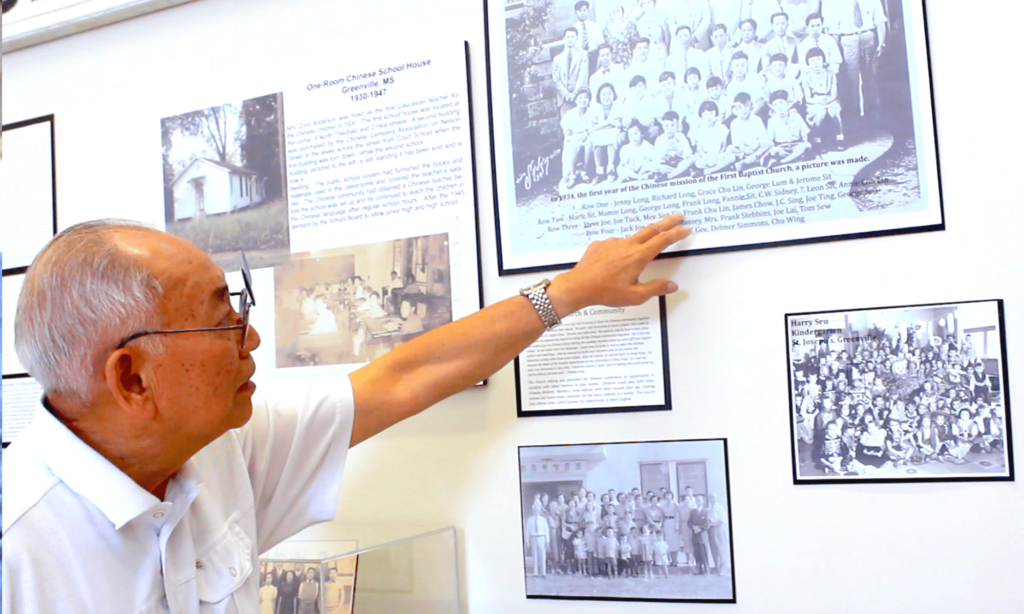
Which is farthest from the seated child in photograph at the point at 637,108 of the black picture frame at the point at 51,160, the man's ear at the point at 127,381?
the black picture frame at the point at 51,160

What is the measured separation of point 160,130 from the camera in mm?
1981

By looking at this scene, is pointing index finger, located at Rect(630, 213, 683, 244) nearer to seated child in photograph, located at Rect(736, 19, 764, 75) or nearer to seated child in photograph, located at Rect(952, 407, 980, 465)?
seated child in photograph, located at Rect(736, 19, 764, 75)

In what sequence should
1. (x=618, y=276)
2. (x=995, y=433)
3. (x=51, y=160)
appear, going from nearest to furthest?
(x=995, y=433)
(x=618, y=276)
(x=51, y=160)

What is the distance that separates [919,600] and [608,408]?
61 centimetres

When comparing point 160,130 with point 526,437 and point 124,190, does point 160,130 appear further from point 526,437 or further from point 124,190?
point 526,437

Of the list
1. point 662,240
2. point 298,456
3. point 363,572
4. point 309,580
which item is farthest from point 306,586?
point 662,240

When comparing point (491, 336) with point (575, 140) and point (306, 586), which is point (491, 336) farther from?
point (306, 586)

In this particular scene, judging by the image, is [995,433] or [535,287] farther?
[535,287]

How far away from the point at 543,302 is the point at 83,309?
0.74m

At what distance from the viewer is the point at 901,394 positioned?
4.53ft

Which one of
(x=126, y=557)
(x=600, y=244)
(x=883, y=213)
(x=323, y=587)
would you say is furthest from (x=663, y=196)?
(x=126, y=557)

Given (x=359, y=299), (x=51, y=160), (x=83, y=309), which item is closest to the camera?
(x=83, y=309)

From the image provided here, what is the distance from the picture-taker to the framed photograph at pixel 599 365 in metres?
1.52

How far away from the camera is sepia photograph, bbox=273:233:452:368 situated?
5.51 feet
